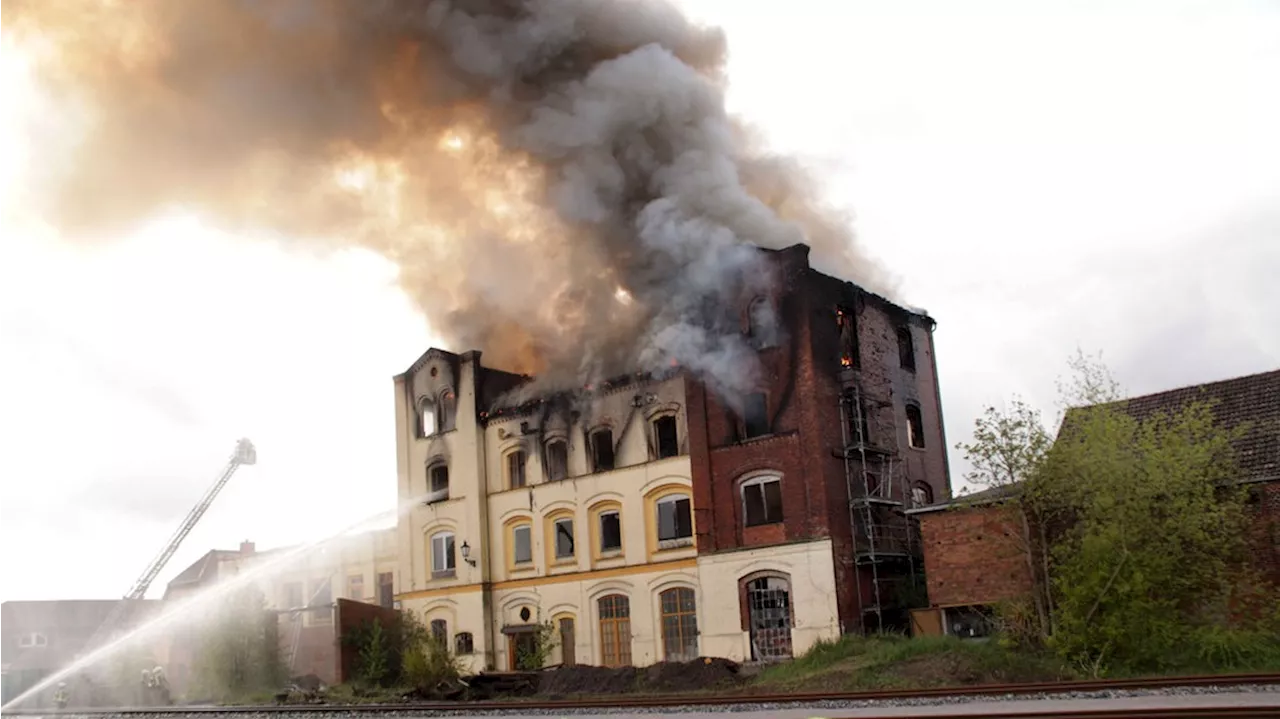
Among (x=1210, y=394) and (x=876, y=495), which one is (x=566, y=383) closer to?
(x=876, y=495)

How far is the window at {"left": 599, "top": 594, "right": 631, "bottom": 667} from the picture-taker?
34.9 metres

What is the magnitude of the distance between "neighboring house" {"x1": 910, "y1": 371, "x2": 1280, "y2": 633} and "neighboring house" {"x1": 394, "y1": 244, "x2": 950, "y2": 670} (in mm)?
2398

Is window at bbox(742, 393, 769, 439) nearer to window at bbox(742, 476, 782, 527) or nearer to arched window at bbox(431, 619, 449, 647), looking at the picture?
window at bbox(742, 476, 782, 527)

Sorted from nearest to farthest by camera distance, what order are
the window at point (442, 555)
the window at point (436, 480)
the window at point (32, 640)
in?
the window at point (442, 555), the window at point (436, 480), the window at point (32, 640)

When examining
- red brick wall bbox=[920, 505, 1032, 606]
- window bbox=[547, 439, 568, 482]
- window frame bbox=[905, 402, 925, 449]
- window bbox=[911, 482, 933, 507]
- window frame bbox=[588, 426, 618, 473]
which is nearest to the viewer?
red brick wall bbox=[920, 505, 1032, 606]

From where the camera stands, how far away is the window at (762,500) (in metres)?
32.0

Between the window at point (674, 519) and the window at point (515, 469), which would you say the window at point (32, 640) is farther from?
the window at point (674, 519)

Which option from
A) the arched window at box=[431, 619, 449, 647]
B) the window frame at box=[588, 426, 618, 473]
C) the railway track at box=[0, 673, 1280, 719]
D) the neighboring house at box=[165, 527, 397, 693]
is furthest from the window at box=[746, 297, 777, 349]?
the neighboring house at box=[165, 527, 397, 693]

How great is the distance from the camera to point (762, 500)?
3231cm

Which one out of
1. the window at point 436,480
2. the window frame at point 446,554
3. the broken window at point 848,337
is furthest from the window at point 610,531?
the broken window at point 848,337

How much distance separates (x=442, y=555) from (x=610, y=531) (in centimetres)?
790

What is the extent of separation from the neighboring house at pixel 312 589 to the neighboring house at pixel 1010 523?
63.2 feet

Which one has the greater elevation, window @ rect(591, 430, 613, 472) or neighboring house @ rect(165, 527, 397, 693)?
window @ rect(591, 430, 613, 472)

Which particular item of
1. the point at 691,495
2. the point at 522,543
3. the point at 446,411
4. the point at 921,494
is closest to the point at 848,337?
the point at 921,494
